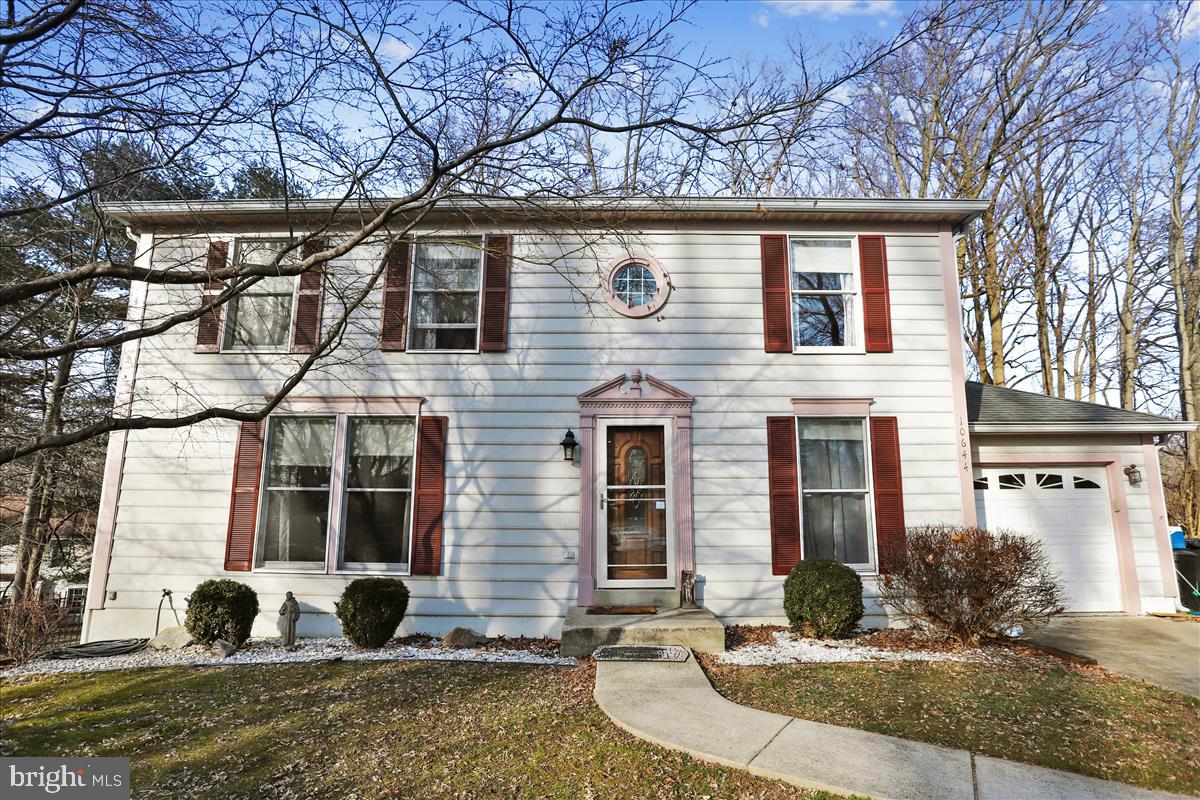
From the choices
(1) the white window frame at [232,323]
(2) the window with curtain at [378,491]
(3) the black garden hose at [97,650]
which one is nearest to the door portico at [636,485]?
(2) the window with curtain at [378,491]

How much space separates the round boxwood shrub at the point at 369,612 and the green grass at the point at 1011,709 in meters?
3.47

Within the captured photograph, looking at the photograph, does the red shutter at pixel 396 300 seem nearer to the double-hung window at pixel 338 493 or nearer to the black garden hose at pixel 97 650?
the double-hung window at pixel 338 493

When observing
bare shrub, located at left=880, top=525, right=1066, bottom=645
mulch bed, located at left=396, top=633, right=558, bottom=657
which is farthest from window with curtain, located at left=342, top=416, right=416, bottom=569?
bare shrub, located at left=880, top=525, right=1066, bottom=645

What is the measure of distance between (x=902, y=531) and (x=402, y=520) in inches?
241

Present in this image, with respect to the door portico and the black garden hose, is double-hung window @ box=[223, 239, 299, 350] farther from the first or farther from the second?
the door portico

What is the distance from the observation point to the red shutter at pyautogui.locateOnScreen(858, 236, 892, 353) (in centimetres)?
757

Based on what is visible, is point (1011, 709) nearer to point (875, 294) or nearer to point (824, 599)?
point (824, 599)

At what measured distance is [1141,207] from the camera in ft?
44.9

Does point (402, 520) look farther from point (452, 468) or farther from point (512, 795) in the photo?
point (512, 795)

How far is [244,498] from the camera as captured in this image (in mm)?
7305

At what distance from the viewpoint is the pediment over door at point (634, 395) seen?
7.39 metres

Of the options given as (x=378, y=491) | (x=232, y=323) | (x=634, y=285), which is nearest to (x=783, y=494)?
(x=634, y=285)

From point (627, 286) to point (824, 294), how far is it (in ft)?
8.50

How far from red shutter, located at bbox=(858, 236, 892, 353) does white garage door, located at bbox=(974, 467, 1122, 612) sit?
239 centimetres
